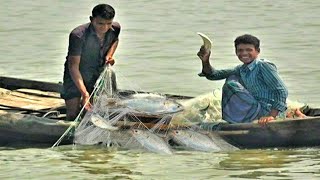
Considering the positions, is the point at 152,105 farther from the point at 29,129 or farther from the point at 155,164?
the point at 29,129

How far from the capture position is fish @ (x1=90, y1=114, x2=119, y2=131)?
902 cm

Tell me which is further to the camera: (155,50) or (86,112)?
(155,50)

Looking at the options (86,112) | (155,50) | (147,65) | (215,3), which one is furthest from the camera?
(215,3)

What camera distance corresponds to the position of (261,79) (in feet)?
29.5

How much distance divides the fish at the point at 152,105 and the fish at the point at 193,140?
0.20 m

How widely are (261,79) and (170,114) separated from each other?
0.83 meters

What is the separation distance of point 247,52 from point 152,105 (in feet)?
3.12

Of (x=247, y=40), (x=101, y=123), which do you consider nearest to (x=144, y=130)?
(x=101, y=123)

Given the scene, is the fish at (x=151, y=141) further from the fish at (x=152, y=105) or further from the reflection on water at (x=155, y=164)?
the fish at (x=152, y=105)

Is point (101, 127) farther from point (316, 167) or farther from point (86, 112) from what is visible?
point (316, 167)

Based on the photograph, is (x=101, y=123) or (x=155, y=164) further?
(x=101, y=123)

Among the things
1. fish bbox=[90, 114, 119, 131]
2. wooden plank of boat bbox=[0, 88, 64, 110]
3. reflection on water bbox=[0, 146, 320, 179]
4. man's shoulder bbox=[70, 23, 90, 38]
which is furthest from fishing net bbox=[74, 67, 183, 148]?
wooden plank of boat bbox=[0, 88, 64, 110]

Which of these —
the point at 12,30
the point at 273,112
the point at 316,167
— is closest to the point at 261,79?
the point at 273,112

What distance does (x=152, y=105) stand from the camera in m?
9.17
